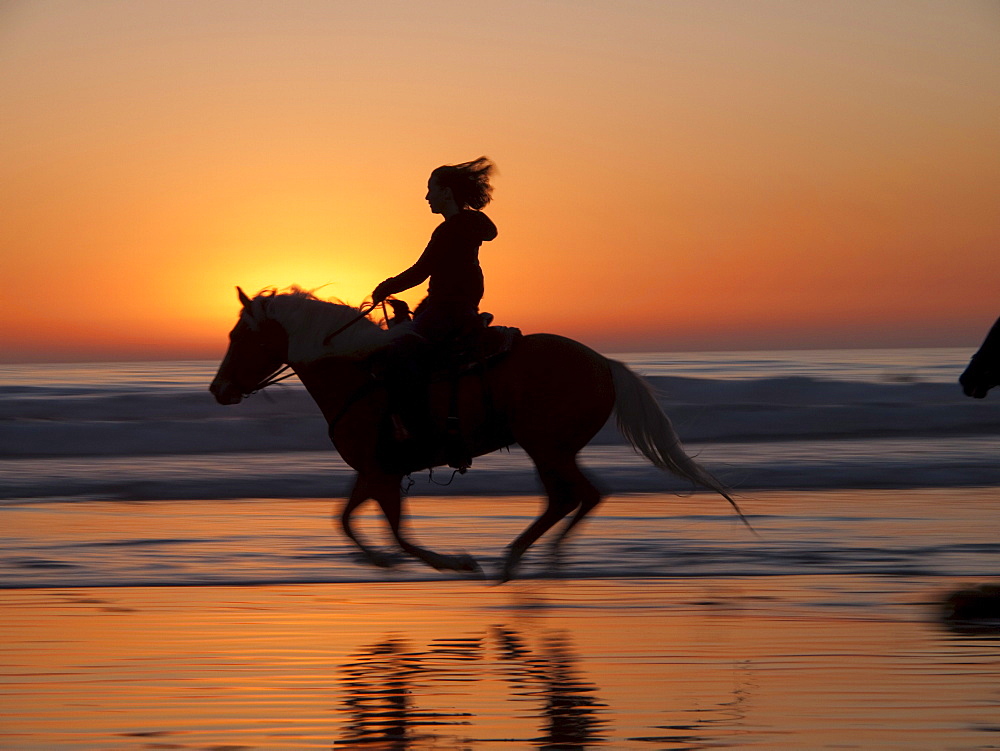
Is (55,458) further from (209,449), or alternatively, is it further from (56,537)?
(56,537)

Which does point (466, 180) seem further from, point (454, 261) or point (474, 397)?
point (474, 397)

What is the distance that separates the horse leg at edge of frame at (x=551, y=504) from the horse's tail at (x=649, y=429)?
0.42 m

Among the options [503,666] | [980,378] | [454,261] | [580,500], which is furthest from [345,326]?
[980,378]

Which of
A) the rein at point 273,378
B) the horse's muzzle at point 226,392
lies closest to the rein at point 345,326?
the rein at point 273,378

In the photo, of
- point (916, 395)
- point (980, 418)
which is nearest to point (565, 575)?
point (980, 418)

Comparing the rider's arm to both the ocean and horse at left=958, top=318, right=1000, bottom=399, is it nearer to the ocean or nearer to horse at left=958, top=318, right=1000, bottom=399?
the ocean

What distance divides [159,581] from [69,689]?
2.22 meters

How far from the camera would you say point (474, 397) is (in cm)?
688

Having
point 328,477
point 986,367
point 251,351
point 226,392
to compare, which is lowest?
point 328,477

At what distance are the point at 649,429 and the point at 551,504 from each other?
0.72 meters

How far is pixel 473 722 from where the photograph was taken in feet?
14.0

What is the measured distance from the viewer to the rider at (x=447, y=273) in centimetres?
675

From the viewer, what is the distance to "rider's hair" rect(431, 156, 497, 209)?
685 centimetres

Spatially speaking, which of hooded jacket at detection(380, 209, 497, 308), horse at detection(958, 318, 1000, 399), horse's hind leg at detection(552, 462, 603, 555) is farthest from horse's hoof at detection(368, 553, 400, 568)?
horse at detection(958, 318, 1000, 399)
